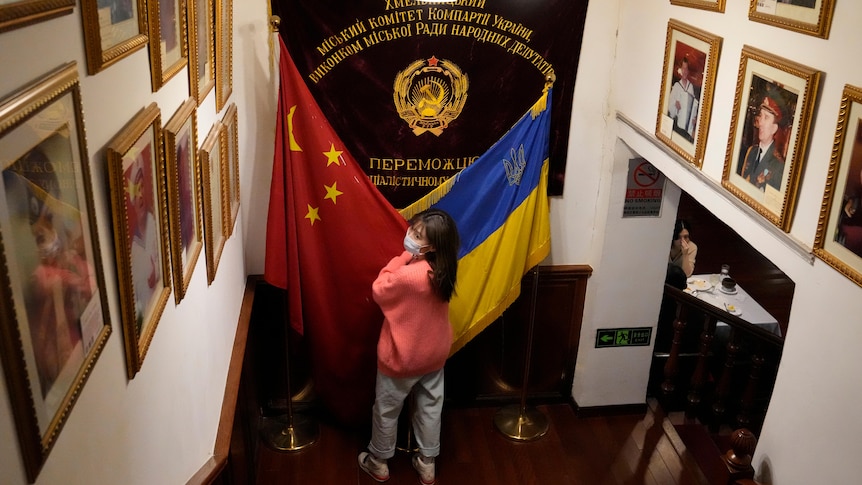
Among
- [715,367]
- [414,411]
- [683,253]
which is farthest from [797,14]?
[683,253]

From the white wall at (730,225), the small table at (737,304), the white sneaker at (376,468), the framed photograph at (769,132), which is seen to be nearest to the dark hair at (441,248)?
the white wall at (730,225)

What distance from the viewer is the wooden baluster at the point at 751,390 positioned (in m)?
3.40

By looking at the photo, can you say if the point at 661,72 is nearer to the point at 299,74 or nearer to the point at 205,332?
the point at 299,74

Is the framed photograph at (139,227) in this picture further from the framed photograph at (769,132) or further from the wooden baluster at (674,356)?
the wooden baluster at (674,356)

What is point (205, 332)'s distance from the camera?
2.50 m

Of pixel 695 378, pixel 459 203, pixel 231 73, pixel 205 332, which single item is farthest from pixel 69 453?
pixel 695 378

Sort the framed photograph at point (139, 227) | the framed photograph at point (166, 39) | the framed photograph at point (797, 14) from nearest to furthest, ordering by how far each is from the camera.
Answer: the framed photograph at point (139, 227), the framed photograph at point (166, 39), the framed photograph at point (797, 14)

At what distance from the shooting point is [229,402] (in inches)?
112

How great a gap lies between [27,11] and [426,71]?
267 centimetres

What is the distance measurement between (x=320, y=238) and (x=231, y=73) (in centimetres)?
85

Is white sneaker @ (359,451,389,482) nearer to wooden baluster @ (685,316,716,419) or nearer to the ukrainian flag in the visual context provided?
the ukrainian flag

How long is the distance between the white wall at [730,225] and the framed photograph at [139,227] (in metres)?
1.76

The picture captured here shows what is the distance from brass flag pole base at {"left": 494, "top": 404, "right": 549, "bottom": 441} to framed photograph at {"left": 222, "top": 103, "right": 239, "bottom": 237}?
1.87m

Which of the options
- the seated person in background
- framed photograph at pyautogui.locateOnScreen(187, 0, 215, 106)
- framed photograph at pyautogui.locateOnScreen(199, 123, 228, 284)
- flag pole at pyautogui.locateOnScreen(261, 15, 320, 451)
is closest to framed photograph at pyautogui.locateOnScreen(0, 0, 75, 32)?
framed photograph at pyautogui.locateOnScreen(187, 0, 215, 106)
